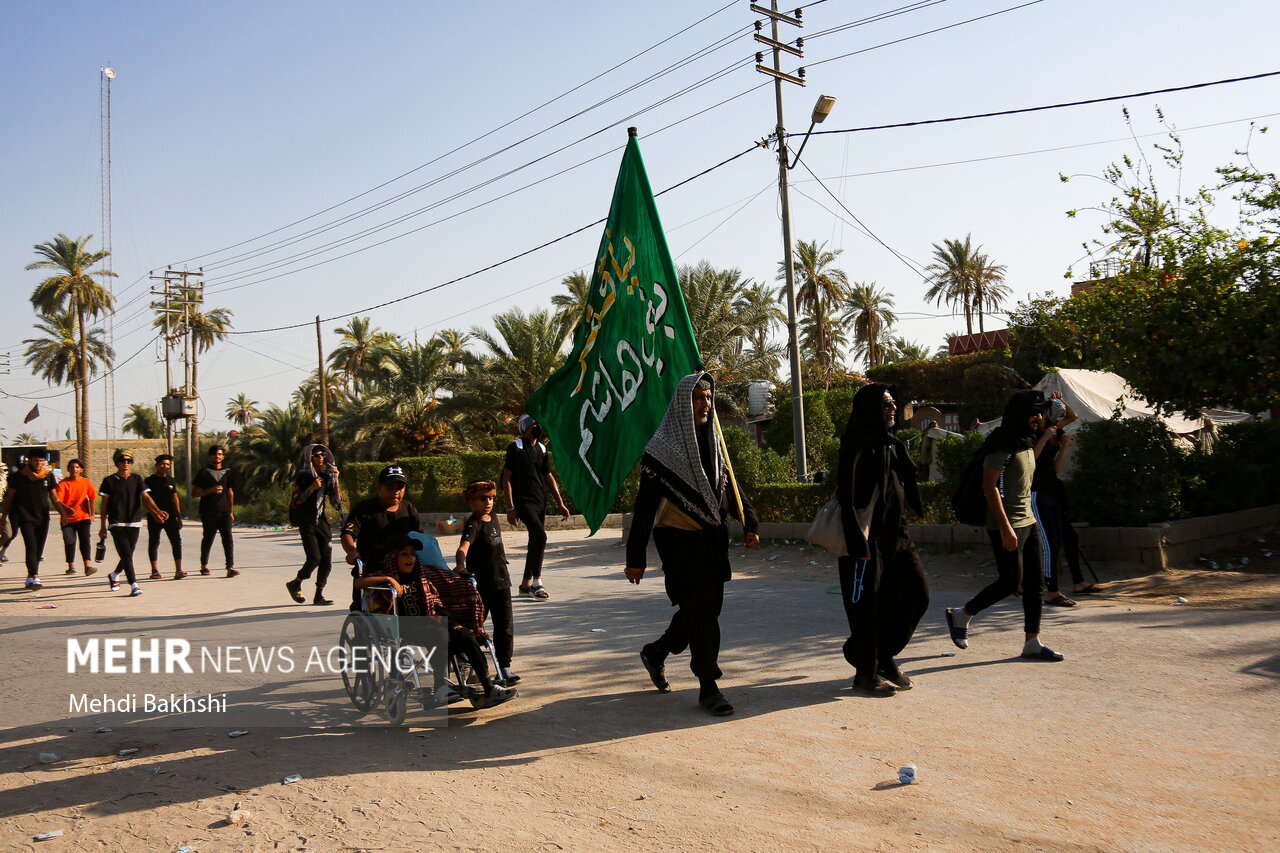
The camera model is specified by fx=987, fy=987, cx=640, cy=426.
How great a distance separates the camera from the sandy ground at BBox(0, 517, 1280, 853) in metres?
3.90

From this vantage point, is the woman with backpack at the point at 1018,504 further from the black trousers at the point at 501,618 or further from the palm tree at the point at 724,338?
the palm tree at the point at 724,338

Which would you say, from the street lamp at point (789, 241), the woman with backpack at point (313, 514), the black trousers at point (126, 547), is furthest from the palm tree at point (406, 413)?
the woman with backpack at point (313, 514)

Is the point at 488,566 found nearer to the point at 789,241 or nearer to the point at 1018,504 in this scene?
the point at 1018,504

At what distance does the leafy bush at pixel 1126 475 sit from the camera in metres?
10.6

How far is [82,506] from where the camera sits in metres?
14.1

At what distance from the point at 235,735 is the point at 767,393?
27131 millimetres

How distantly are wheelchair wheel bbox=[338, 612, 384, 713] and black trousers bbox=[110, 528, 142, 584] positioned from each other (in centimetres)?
726

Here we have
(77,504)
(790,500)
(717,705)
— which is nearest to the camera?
(717,705)

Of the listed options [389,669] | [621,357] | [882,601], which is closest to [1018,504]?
[882,601]

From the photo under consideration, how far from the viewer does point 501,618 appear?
636 cm

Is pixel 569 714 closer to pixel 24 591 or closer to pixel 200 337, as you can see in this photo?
pixel 24 591

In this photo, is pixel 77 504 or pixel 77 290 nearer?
pixel 77 504

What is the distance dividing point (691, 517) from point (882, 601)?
1.35m

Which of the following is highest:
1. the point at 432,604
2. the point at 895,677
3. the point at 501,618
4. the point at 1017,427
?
the point at 1017,427
